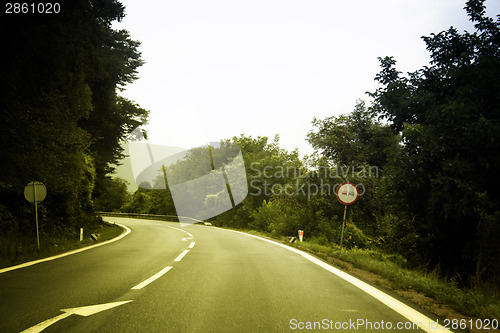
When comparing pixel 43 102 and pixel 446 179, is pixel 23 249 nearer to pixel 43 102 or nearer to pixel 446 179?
pixel 43 102

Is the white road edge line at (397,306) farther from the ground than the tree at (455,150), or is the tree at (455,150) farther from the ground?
the tree at (455,150)

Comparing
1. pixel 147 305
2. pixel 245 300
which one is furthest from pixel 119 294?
pixel 245 300

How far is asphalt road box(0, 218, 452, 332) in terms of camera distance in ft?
10.2

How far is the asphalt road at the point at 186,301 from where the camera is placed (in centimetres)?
309

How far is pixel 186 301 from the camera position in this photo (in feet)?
12.9

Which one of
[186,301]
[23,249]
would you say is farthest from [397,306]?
[23,249]

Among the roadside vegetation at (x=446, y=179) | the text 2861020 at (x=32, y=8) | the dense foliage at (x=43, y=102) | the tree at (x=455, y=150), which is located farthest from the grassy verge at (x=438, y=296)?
the text 2861020 at (x=32, y=8)

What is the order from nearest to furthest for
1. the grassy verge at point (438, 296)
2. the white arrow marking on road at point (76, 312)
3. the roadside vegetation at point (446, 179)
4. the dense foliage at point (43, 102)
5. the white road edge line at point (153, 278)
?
the white arrow marking on road at point (76, 312), the grassy verge at point (438, 296), the white road edge line at point (153, 278), the roadside vegetation at point (446, 179), the dense foliage at point (43, 102)

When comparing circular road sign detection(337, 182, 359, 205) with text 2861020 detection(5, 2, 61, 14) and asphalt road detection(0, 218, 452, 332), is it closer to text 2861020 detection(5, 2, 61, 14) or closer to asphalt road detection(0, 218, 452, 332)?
asphalt road detection(0, 218, 452, 332)

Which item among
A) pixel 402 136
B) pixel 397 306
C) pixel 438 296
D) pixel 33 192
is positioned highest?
pixel 402 136

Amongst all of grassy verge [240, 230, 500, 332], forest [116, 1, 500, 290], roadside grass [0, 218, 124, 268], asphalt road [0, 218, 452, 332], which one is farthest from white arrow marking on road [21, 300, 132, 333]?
forest [116, 1, 500, 290]

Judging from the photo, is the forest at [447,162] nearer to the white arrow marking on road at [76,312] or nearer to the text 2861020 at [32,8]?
the white arrow marking on road at [76,312]

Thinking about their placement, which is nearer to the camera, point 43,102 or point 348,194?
point 43,102

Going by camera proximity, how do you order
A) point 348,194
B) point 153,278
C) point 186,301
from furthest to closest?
point 348,194 < point 153,278 < point 186,301
